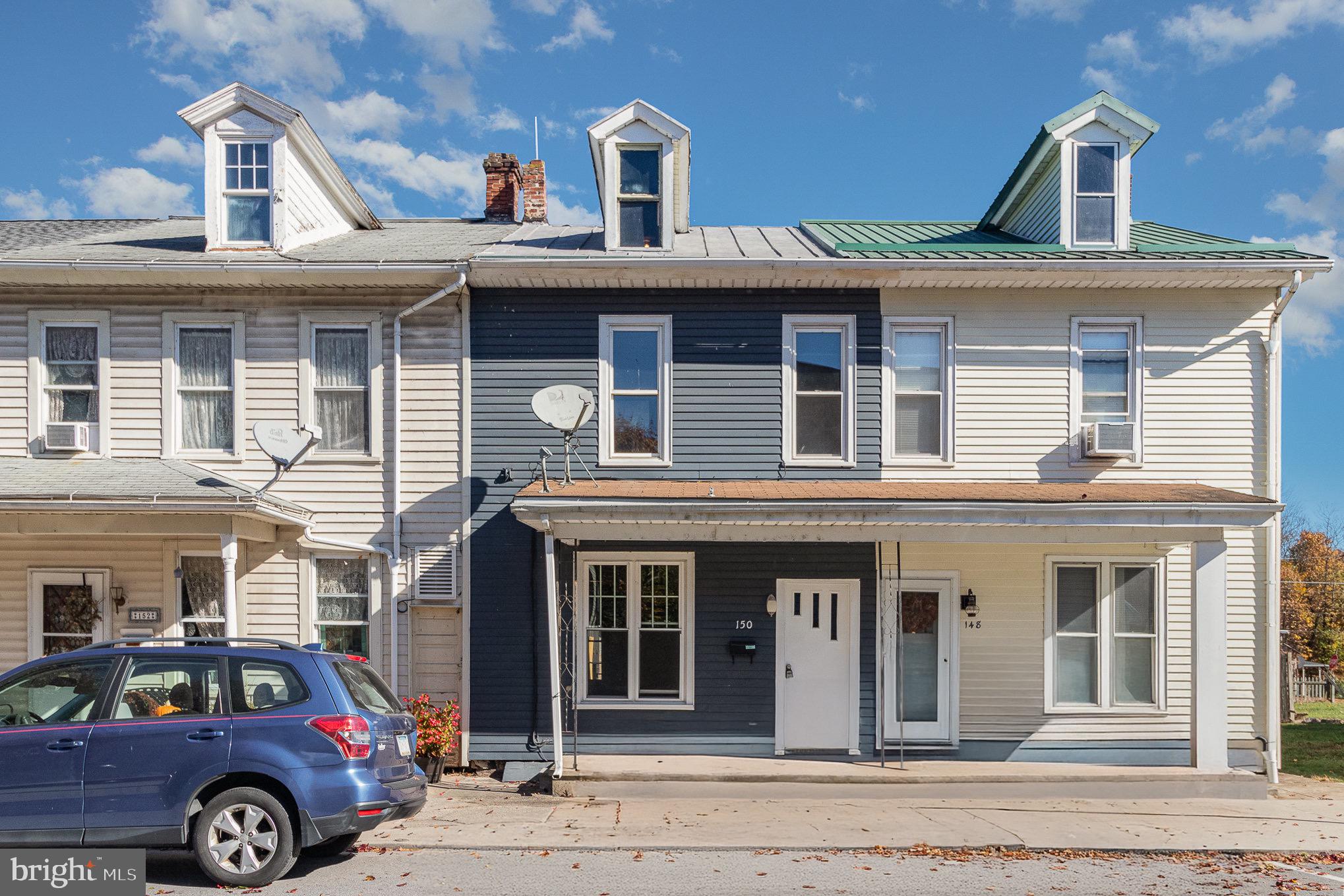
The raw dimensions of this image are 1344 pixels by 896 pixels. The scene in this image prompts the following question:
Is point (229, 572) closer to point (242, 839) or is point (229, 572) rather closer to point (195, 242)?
point (242, 839)

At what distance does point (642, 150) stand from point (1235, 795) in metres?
9.94

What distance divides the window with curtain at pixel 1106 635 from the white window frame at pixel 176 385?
10.1 m

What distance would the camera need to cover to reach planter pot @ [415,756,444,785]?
9.59 metres

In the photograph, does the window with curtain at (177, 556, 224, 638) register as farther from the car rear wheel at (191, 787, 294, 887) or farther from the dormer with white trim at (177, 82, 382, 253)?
the car rear wheel at (191, 787, 294, 887)

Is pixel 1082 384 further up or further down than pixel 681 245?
further down

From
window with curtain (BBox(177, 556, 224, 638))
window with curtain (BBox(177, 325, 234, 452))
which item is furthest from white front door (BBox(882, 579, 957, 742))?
window with curtain (BBox(177, 325, 234, 452))

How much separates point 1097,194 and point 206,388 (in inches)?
448

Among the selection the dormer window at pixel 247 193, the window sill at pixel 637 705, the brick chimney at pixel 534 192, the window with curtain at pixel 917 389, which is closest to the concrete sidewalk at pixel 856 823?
the window sill at pixel 637 705

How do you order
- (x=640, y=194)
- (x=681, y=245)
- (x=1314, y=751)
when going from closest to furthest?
(x=640, y=194) < (x=681, y=245) < (x=1314, y=751)

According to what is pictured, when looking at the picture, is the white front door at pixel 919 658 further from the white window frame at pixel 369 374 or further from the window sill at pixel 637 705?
the white window frame at pixel 369 374

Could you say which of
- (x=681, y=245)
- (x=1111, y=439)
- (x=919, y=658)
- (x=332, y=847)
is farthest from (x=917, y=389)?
(x=332, y=847)

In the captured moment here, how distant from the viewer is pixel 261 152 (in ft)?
36.2

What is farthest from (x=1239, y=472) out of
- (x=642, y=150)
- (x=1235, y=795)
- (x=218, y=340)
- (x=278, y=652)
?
(x=218, y=340)

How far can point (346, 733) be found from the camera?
6215 millimetres
